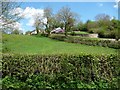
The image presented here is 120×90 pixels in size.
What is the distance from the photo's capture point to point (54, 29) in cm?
4600

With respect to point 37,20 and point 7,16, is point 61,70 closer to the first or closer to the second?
point 7,16

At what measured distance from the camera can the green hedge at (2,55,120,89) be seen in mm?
7812

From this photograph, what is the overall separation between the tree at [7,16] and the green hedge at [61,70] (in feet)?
19.5

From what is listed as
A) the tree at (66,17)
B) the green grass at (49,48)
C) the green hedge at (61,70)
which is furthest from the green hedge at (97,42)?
the green hedge at (61,70)

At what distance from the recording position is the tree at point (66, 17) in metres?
41.2

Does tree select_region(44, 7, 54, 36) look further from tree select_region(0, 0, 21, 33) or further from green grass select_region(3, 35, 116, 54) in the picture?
tree select_region(0, 0, 21, 33)

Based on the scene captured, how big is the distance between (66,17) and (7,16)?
2778 centimetres

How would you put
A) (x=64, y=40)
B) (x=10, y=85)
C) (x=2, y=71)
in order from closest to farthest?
1. (x=10, y=85)
2. (x=2, y=71)
3. (x=64, y=40)

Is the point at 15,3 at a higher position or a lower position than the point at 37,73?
higher

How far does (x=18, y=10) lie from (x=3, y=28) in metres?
1.60

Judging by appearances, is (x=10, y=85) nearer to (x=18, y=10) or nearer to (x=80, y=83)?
(x=80, y=83)

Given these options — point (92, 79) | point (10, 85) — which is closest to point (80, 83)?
point (92, 79)

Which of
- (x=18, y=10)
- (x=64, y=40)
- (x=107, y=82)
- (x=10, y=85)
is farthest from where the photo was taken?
(x=64, y=40)

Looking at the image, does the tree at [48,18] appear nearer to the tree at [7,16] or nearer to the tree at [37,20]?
the tree at [37,20]
